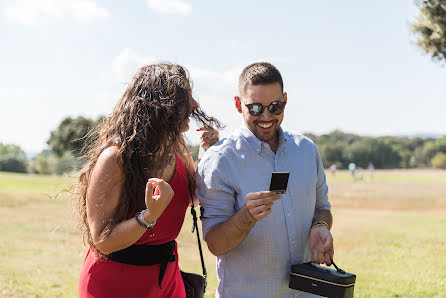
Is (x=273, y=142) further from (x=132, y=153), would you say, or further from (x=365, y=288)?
(x=365, y=288)

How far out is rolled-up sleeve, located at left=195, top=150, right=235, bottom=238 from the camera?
123 inches

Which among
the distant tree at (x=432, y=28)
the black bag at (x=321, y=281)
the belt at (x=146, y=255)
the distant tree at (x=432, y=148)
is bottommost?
the black bag at (x=321, y=281)

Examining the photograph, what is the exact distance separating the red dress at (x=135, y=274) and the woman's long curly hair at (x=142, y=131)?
6.9 inches

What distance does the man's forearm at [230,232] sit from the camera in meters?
2.91

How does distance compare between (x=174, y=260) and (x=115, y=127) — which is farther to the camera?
(x=174, y=260)

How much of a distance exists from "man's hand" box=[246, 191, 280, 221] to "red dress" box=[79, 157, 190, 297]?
50 centimetres

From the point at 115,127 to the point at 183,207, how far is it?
673 millimetres

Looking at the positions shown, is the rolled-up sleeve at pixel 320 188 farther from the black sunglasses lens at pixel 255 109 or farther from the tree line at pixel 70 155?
the tree line at pixel 70 155

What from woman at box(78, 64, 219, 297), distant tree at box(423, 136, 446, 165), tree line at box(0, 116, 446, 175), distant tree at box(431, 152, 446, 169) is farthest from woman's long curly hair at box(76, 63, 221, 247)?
distant tree at box(431, 152, 446, 169)

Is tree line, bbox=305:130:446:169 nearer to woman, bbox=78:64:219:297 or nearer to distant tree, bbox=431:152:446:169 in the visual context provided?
distant tree, bbox=431:152:446:169

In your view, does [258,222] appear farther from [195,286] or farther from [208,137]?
[208,137]

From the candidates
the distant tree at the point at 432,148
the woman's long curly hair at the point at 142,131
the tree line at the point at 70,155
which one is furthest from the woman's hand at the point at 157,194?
the distant tree at the point at 432,148

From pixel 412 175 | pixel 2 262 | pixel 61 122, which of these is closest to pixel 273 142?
pixel 2 262

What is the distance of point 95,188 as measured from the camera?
8.64ft
